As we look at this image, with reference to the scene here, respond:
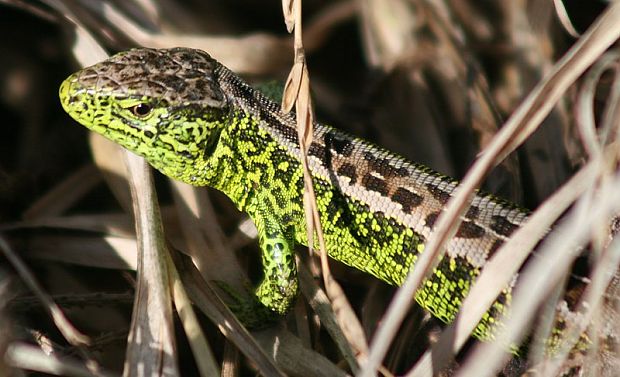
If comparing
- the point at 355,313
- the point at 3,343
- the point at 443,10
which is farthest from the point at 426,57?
the point at 3,343

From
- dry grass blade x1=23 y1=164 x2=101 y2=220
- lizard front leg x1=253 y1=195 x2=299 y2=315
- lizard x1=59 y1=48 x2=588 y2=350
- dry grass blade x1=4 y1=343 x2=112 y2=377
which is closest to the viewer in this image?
dry grass blade x1=4 y1=343 x2=112 y2=377

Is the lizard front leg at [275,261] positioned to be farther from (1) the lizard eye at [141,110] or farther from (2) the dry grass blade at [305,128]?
(1) the lizard eye at [141,110]

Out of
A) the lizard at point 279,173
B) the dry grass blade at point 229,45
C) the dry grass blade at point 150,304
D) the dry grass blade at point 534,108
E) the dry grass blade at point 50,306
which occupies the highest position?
the dry grass blade at point 534,108

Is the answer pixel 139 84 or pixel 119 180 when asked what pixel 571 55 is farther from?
pixel 119 180

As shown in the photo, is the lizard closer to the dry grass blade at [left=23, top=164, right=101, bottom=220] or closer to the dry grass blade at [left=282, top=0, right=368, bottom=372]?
the dry grass blade at [left=282, top=0, right=368, bottom=372]

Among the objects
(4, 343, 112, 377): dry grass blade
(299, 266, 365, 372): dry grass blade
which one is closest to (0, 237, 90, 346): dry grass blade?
(4, 343, 112, 377): dry grass blade

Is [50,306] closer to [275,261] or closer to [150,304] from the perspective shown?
[150,304]

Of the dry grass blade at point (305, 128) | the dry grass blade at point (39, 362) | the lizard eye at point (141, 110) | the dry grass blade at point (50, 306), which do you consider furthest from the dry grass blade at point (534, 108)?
the lizard eye at point (141, 110)

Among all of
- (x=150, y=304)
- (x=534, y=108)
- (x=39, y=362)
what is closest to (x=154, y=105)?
(x=150, y=304)

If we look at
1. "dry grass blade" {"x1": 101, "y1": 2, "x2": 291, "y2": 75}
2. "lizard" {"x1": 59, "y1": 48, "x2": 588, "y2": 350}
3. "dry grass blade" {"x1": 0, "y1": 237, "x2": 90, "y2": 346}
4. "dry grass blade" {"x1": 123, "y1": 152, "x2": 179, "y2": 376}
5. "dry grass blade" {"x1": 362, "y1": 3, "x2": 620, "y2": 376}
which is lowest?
"dry grass blade" {"x1": 0, "y1": 237, "x2": 90, "y2": 346}
